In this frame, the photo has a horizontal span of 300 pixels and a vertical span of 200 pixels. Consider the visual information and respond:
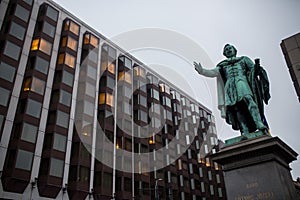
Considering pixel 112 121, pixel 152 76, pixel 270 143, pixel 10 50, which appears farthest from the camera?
pixel 152 76

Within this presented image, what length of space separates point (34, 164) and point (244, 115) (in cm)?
2811

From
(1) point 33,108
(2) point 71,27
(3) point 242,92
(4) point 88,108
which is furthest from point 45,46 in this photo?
(3) point 242,92

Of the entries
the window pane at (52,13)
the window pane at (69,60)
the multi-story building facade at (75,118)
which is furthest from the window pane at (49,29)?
the window pane at (69,60)

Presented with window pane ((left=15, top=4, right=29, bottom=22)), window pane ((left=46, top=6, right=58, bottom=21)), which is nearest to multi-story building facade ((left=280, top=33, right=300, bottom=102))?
window pane ((left=46, top=6, right=58, bottom=21))

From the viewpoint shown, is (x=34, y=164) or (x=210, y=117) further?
(x=210, y=117)

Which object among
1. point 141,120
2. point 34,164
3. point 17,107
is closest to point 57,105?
point 17,107

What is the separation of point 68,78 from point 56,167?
13.1 metres

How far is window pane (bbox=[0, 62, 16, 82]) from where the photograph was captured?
3191 cm

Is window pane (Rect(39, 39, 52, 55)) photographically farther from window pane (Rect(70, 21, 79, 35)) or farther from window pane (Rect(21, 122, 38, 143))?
window pane (Rect(21, 122, 38, 143))

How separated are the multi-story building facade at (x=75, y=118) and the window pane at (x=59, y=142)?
0.13 metres

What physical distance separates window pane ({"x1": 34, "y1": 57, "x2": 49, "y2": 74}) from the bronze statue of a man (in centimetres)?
3089

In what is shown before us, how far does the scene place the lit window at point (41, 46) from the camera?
36906 mm

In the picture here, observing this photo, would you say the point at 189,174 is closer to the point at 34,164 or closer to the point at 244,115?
the point at 34,164

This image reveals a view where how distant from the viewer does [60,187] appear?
3178 cm
